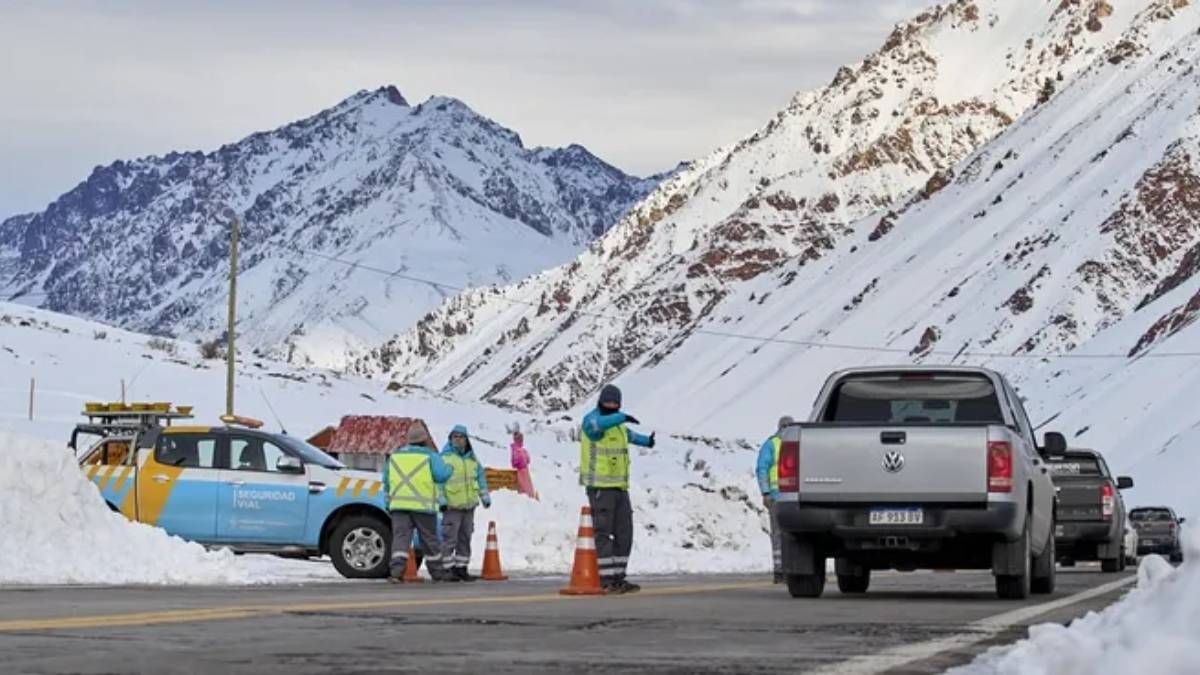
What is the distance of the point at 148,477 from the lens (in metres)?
24.4

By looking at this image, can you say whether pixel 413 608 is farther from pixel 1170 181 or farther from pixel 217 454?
pixel 1170 181

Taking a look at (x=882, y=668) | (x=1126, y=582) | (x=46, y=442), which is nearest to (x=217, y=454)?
(x=46, y=442)

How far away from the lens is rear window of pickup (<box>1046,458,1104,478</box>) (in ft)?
97.2

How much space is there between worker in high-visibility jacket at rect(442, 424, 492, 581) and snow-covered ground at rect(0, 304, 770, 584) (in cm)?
143

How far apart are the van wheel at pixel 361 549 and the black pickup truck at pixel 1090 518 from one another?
8.95m

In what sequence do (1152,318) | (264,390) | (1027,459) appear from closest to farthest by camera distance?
(1027,459) < (264,390) < (1152,318)

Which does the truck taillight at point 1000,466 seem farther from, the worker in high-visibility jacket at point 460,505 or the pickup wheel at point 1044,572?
the worker in high-visibility jacket at point 460,505

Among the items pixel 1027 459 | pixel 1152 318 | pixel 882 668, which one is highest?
pixel 1152 318

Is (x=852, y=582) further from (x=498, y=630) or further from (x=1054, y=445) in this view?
(x=498, y=630)

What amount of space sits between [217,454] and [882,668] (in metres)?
15.3

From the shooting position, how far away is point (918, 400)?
17922mm

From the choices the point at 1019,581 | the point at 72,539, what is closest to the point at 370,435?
the point at 72,539

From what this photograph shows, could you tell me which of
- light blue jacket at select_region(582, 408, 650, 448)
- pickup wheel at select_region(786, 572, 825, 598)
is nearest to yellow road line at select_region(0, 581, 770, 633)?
pickup wheel at select_region(786, 572, 825, 598)

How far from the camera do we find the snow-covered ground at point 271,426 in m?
21.4
